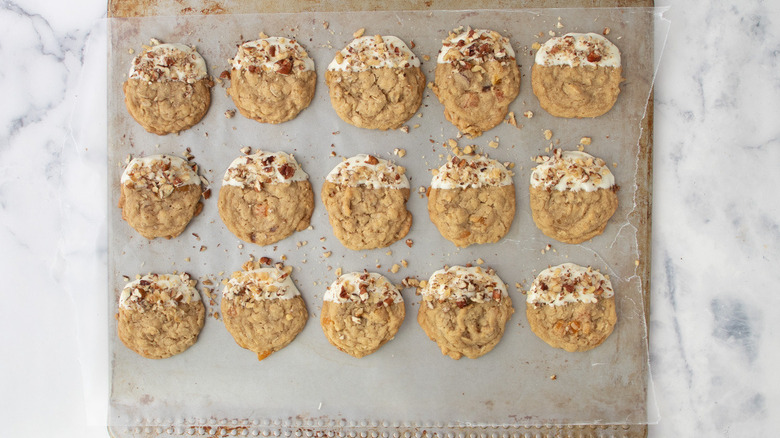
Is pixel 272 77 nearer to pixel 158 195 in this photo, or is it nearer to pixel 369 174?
pixel 369 174

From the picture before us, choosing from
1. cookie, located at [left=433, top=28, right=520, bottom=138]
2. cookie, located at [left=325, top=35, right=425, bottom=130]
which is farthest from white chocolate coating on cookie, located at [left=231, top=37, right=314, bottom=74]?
cookie, located at [left=433, top=28, right=520, bottom=138]

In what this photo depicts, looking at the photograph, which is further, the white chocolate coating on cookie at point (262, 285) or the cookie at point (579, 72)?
the white chocolate coating on cookie at point (262, 285)

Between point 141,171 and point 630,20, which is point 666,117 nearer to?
point 630,20

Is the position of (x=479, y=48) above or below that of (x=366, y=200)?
above

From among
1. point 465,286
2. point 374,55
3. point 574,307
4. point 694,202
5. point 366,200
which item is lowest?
point 574,307

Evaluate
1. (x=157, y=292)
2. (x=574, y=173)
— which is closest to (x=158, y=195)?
(x=157, y=292)

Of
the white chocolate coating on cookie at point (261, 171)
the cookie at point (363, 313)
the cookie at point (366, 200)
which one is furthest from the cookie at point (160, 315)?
the cookie at point (366, 200)

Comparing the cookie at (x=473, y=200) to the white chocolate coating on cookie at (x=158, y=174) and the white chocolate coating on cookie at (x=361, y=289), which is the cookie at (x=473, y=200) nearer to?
the white chocolate coating on cookie at (x=361, y=289)
